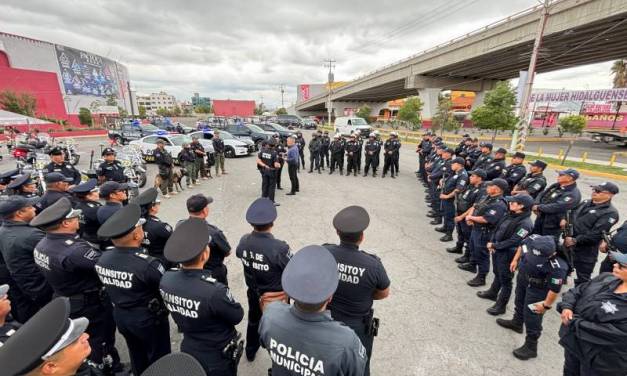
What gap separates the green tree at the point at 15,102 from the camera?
3231 centimetres

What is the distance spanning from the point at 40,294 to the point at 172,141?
10.6 meters

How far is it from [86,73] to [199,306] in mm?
66145

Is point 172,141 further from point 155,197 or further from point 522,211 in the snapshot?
point 522,211

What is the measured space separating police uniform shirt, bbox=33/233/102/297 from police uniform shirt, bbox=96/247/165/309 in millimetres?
350

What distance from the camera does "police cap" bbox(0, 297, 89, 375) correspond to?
1.06 metres

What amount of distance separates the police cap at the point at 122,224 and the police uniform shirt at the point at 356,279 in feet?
5.49

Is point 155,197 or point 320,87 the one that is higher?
point 320,87

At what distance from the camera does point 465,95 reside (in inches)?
2621

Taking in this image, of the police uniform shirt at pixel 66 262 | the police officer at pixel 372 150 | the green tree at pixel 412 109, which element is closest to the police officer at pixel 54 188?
the police uniform shirt at pixel 66 262

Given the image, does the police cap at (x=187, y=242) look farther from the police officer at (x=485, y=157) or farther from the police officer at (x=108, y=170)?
the police officer at (x=485, y=157)

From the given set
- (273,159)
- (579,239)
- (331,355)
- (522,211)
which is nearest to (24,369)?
(331,355)

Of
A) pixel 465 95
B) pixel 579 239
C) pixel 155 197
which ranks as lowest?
pixel 579 239

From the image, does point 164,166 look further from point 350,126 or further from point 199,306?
point 350,126

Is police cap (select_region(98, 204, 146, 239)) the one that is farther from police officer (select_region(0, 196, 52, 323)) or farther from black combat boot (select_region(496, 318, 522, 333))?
black combat boot (select_region(496, 318, 522, 333))
